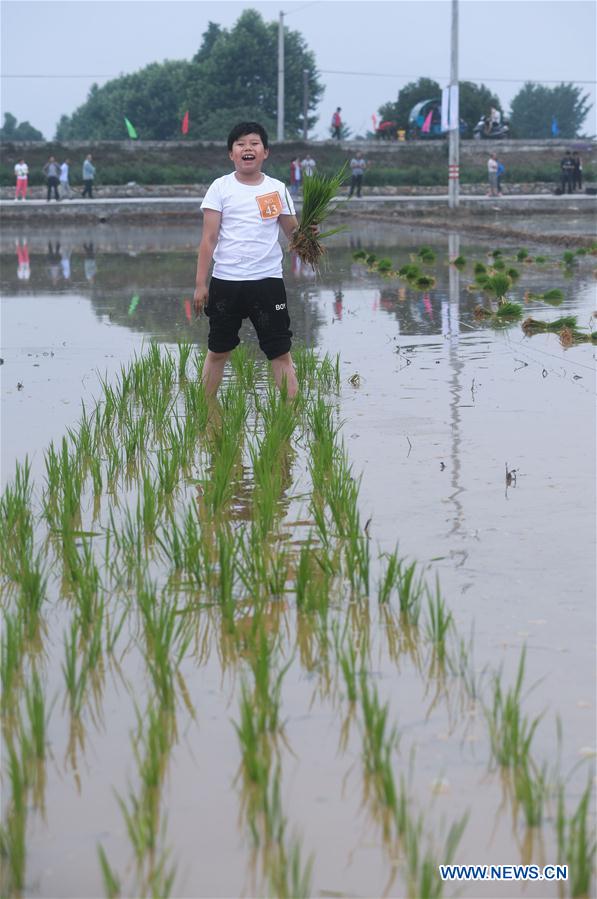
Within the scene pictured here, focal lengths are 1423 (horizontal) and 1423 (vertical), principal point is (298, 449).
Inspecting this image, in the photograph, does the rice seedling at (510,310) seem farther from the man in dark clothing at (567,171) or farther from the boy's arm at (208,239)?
the man in dark clothing at (567,171)

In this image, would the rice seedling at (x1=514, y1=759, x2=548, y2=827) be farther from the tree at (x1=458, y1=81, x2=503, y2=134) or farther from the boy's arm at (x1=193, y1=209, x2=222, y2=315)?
the tree at (x1=458, y1=81, x2=503, y2=134)

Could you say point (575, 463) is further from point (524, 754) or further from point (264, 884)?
point (264, 884)

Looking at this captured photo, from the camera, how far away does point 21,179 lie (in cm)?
4222

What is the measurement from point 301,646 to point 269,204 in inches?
131

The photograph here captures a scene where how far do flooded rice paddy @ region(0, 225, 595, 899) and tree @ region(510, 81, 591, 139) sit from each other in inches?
5068

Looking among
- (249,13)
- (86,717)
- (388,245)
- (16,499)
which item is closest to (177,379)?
(16,499)

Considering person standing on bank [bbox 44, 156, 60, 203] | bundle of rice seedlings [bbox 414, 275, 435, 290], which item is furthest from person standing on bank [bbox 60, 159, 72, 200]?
bundle of rice seedlings [bbox 414, 275, 435, 290]

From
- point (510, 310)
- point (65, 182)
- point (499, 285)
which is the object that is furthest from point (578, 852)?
point (65, 182)

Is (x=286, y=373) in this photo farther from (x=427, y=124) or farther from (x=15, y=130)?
(x=15, y=130)

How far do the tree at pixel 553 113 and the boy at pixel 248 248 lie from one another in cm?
12794

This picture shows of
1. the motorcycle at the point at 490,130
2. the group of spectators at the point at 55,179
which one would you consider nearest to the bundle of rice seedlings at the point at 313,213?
the group of spectators at the point at 55,179

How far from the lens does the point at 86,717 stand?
→ 334 cm

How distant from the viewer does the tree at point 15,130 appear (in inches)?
6969

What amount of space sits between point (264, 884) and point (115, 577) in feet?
6.32
